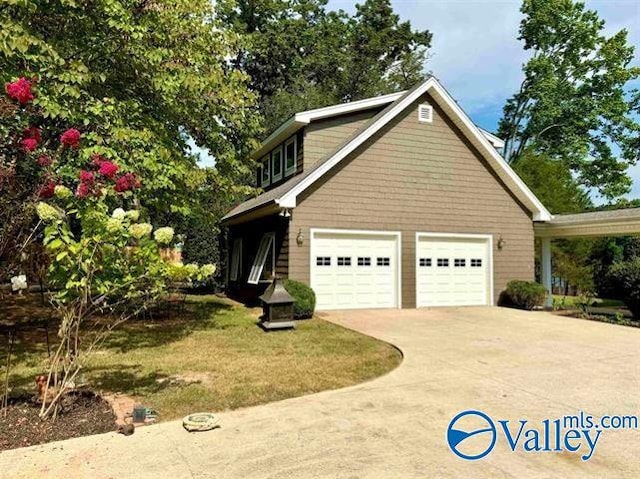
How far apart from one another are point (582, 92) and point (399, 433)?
34.9 metres

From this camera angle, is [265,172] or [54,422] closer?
[54,422]

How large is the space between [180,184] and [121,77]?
241 centimetres

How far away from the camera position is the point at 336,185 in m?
13.1

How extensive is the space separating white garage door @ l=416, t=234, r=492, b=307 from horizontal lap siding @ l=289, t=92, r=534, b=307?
27 centimetres

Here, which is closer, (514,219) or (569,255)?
(514,219)

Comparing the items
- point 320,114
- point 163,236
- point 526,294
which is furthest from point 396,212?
point 163,236

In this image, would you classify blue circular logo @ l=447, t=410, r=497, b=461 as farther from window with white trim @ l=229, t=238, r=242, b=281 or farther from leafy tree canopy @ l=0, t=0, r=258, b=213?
window with white trim @ l=229, t=238, r=242, b=281

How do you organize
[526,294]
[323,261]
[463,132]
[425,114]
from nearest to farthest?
[323,261]
[526,294]
[425,114]
[463,132]

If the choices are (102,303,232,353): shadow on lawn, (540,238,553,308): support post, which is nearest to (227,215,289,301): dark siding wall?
(102,303,232,353): shadow on lawn

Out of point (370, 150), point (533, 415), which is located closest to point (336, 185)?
point (370, 150)

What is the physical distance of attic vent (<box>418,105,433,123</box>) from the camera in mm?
14320

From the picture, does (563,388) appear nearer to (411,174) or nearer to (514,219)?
(411,174)

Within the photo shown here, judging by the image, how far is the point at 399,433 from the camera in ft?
13.8

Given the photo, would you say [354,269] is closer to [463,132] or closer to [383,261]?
[383,261]
